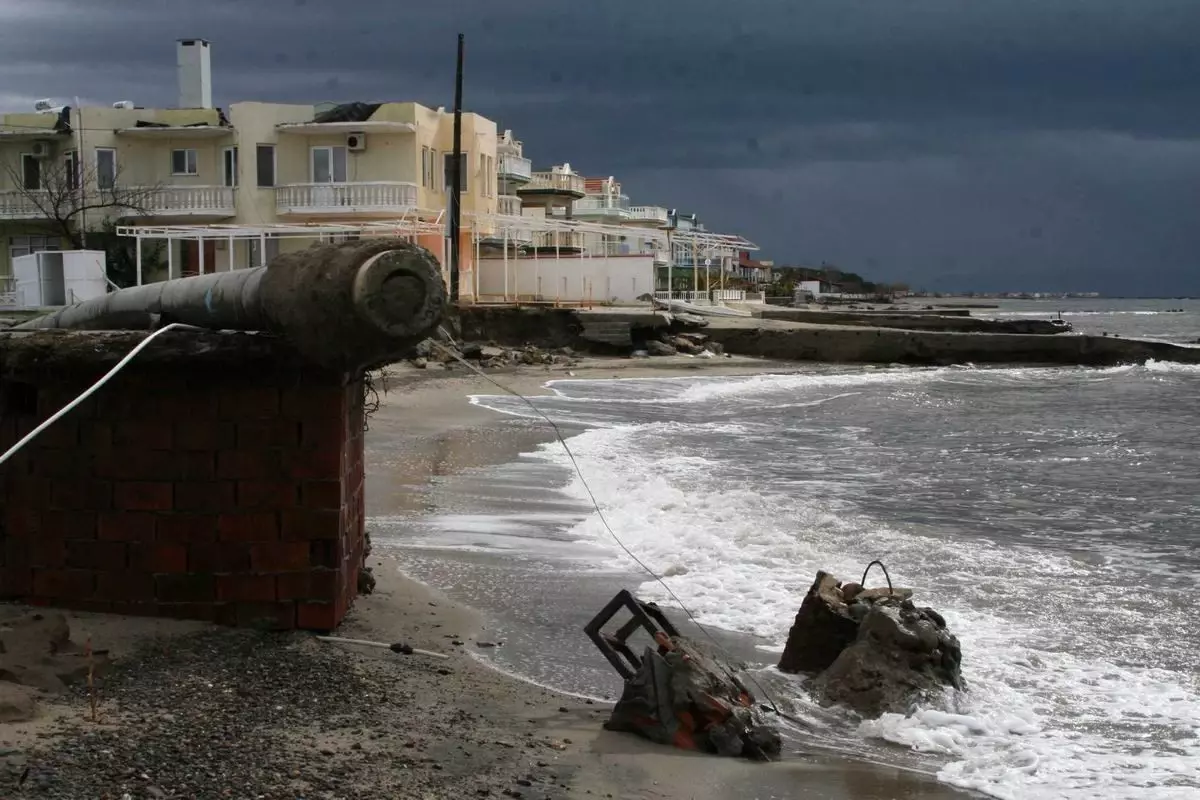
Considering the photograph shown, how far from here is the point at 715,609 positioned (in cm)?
833

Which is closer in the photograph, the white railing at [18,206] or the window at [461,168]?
the white railing at [18,206]

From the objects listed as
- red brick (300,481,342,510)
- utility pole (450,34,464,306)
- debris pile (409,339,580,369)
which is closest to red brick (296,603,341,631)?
red brick (300,481,342,510)

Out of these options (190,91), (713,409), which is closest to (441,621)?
(713,409)

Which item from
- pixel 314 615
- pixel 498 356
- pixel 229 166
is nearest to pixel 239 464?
pixel 314 615

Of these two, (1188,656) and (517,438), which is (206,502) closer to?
(1188,656)

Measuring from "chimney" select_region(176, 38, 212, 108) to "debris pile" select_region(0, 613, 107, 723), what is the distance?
150 feet

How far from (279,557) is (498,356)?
2871 cm

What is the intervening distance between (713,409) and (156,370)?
66.4 ft

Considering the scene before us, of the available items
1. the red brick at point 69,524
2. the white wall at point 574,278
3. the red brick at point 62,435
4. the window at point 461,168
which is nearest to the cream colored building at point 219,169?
the window at point 461,168

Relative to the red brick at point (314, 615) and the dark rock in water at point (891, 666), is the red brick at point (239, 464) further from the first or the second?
the dark rock in water at point (891, 666)

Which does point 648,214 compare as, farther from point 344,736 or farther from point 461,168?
point 344,736

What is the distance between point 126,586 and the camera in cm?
592

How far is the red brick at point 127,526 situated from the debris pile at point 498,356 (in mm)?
24419

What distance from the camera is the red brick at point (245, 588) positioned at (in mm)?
5898
